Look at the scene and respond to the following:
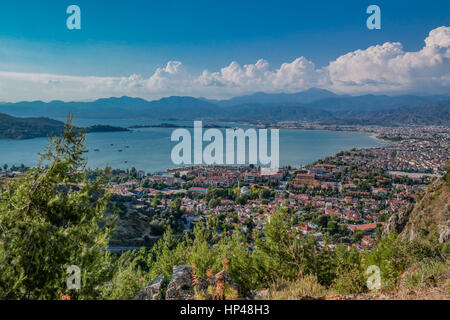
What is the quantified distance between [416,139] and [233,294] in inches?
2170

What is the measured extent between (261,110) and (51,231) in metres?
89.0

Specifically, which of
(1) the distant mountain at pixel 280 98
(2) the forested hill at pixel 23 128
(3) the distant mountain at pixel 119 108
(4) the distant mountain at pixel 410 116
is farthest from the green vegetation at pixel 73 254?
(1) the distant mountain at pixel 280 98

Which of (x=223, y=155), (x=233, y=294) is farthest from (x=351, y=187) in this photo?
(x=233, y=294)

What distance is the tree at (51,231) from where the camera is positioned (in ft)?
5.52

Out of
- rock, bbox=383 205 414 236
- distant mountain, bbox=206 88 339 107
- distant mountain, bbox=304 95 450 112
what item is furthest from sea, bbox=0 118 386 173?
distant mountain, bbox=206 88 339 107

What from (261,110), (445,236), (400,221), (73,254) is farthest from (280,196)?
(261,110)

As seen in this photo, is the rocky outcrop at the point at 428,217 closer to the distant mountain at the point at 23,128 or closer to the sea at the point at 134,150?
the sea at the point at 134,150

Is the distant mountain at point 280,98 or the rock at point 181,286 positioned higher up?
the distant mountain at point 280,98

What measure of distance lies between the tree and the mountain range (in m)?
59.1

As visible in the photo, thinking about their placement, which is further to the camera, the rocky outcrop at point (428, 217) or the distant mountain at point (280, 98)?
the distant mountain at point (280, 98)

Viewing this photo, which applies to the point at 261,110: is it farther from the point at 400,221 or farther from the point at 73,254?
the point at 73,254

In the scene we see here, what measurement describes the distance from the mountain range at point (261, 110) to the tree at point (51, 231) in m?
59.1

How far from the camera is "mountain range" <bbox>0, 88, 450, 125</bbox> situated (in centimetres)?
5913
